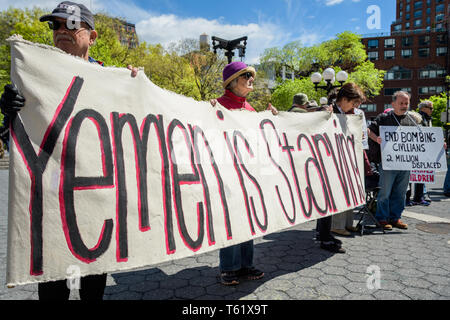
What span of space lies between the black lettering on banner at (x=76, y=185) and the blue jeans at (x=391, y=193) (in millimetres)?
4045

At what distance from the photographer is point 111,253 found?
69.0 inches

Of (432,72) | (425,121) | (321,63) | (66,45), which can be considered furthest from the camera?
(432,72)

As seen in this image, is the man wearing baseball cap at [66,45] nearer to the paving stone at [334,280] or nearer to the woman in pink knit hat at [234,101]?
the woman in pink knit hat at [234,101]

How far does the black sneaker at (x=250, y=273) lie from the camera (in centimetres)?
285

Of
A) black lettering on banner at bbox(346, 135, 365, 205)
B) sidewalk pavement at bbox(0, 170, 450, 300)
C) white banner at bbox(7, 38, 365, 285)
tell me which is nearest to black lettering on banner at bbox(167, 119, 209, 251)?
white banner at bbox(7, 38, 365, 285)

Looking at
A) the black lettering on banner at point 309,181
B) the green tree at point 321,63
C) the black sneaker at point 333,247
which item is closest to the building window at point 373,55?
the green tree at point 321,63

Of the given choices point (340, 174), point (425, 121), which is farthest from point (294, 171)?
point (425, 121)

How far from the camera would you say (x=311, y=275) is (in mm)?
2920

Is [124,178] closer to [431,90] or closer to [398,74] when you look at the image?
[398,74]

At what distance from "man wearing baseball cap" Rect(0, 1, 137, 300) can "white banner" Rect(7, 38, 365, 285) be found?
0.07 m

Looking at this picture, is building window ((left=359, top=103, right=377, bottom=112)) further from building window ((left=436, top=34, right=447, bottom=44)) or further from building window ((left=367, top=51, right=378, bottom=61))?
building window ((left=436, top=34, right=447, bottom=44))

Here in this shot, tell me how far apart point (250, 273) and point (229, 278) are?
0.88 ft
